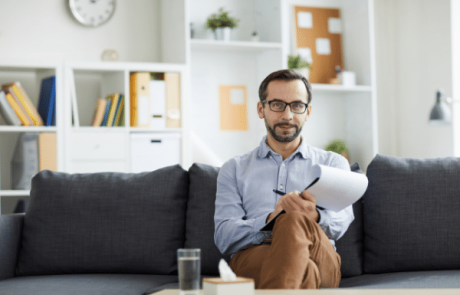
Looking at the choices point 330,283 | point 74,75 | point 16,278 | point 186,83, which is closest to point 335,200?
point 330,283

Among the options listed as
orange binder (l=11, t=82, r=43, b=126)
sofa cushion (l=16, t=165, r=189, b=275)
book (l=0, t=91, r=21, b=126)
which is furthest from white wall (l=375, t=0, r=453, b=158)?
book (l=0, t=91, r=21, b=126)

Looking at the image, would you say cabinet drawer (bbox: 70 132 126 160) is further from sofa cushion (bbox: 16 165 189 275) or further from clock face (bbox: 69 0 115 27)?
sofa cushion (bbox: 16 165 189 275)

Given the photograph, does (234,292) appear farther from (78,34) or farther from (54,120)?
(78,34)

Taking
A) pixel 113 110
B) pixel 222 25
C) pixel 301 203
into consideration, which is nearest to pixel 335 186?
pixel 301 203

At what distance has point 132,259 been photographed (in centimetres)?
206

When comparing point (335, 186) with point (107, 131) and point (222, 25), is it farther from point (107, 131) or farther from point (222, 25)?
point (222, 25)

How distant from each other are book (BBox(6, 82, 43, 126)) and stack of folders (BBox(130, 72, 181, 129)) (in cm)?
59

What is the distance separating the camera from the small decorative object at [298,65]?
3925mm

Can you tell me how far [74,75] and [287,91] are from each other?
2.20 m

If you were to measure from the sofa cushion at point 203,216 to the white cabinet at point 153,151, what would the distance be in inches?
53.4

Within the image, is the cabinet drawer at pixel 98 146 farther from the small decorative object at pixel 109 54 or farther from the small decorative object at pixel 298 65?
the small decorative object at pixel 298 65

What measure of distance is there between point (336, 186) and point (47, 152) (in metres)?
2.28

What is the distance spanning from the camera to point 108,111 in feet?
11.5

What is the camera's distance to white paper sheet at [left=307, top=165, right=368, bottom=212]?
1.51 metres
